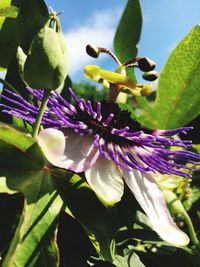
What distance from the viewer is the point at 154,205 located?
746mm

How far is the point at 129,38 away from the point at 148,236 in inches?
22.9

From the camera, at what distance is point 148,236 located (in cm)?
85

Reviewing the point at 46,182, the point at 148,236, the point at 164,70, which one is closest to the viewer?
the point at 46,182

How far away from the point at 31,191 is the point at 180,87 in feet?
1.99

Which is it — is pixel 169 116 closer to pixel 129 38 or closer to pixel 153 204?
pixel 129 38

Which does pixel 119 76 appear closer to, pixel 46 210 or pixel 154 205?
pixel 154 205

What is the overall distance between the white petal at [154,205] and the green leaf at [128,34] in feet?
1.62

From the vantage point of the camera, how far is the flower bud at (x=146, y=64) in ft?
2.77

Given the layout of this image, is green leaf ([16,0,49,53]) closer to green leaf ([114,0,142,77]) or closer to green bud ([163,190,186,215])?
green bud ([163,190,186,215])

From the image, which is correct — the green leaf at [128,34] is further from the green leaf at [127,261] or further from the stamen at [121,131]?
the green leaf at [127,261]

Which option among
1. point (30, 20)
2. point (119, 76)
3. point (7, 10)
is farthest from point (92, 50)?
point (30, 20)

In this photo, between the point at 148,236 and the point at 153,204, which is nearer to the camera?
the point at 153,204

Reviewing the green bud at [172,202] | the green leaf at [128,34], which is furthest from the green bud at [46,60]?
the green leaf at [128,34]

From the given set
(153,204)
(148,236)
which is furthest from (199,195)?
(153,204)
